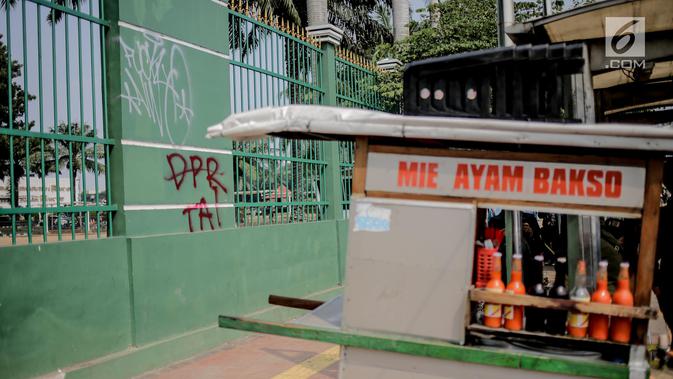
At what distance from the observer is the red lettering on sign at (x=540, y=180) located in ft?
9.23

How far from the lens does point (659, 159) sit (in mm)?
2705

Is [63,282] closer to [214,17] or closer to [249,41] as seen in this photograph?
[214,17]

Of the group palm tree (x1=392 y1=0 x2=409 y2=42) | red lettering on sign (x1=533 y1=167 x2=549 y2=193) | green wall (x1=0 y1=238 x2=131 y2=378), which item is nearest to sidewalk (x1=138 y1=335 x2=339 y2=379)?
green wall (x1=0 y1=238 x2=131 y2=378)

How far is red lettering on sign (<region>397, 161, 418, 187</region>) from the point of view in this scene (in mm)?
2973

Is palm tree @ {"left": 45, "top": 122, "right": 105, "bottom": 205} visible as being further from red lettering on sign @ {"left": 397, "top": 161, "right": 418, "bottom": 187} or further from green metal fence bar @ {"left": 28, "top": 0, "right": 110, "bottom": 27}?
red lettering on sign @ {"left": 397, "top": 161, "right": 418, "bottom": 187}

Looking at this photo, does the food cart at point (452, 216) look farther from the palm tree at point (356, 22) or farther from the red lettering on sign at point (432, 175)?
the palm tree at point (356, 22)

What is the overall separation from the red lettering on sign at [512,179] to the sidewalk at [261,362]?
2.95 meters

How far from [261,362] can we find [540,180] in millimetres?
3698

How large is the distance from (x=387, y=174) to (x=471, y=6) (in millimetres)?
10969

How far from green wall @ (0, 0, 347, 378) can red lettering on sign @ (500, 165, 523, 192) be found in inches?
134

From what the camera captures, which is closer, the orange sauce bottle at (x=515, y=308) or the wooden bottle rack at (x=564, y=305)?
the wooden bottle rack at (x=564, y=305)

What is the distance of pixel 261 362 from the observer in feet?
18.6

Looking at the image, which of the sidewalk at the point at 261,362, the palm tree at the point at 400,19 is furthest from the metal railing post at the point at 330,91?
the palm tree at the point at 400,19

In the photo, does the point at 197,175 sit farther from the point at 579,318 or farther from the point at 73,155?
the point at 579,318
